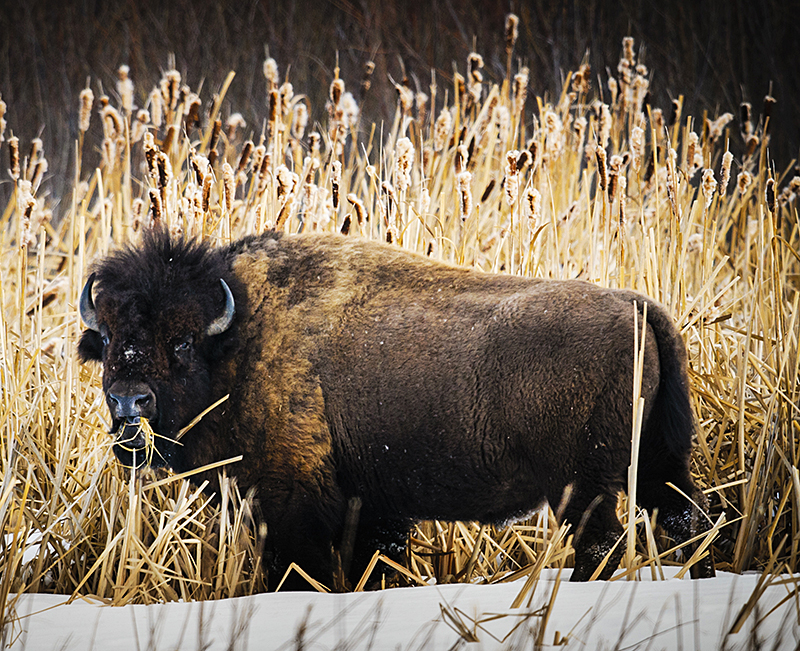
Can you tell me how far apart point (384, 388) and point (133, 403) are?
3.05 feet

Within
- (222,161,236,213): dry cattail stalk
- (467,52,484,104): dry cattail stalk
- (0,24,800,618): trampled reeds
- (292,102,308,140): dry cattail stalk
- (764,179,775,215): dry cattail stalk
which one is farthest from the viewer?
(292,102,308,140): dry cattail stalk

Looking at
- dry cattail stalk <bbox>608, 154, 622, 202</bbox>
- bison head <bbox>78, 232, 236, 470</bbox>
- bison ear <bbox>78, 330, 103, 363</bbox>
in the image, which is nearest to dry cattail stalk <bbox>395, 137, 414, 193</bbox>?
dry cattail stalk <bbox>608, 154, 622, 202</bbox>

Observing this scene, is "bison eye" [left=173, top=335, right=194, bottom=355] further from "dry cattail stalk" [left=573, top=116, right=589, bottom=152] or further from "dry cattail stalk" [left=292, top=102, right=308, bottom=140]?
"dry cattail stalk" [left=573, top=116, right=589, bottom=152]

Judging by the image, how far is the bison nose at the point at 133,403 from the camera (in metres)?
3.22

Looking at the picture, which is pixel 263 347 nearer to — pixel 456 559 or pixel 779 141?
pixel 456 559

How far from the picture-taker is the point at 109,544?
3.16 meters

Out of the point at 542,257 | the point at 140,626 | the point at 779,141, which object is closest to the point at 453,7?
the point at 779,141

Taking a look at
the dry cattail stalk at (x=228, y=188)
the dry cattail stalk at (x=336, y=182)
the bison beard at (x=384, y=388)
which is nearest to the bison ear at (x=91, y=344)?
the bison beard at (x=384, y=388)

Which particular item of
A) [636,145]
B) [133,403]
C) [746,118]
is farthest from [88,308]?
[746,118]

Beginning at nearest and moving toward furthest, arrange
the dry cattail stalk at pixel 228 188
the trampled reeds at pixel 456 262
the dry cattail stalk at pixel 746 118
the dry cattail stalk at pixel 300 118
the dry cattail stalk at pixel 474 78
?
the trampled reeds at pixel 456 262 → the dry cattail stalk at pixel 228 188 → the dry cattail stalk at pixel 746 118 → the dry cattail stalk at pixel 474 78 → the dry cattail stalk at pixel 300 118

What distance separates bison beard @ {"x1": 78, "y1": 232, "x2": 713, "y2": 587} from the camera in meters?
3.07

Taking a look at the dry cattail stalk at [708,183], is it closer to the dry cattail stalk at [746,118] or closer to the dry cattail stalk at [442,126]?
the dry cattail stalk at [746,118]

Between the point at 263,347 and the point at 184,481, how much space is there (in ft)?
2.28

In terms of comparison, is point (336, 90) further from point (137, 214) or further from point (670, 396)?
point (670, 396)
